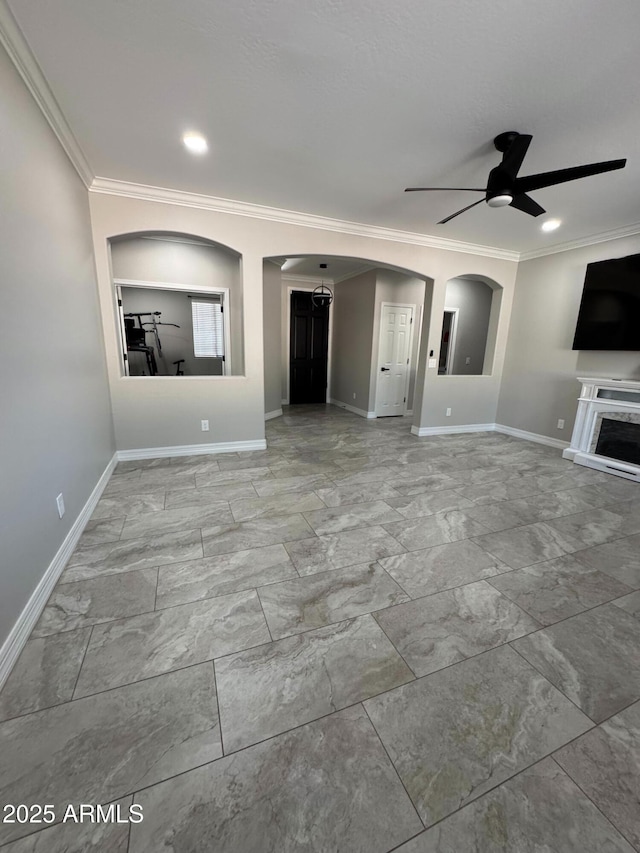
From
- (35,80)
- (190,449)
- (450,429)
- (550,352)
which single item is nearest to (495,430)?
(450,429)

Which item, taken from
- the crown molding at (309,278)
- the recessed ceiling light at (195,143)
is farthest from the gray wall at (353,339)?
the recessed ceiling light at (195,143)

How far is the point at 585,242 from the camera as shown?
4.41 m

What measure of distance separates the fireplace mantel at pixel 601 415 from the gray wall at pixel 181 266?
14.6ft

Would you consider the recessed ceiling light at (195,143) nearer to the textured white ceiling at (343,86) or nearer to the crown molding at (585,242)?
the textured white ceiling at (343,86)

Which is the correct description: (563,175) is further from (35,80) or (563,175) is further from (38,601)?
(38,601)

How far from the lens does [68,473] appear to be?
2.28m

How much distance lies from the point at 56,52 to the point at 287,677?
3.38 metres

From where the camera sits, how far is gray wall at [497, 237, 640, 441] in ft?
14.2

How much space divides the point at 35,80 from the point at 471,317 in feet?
23.5

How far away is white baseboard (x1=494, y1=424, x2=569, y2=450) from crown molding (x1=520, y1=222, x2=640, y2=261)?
103 inches

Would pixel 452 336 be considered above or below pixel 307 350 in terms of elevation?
above

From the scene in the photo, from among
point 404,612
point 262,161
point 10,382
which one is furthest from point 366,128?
point 404,612

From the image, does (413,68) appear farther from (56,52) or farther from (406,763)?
(406,763)

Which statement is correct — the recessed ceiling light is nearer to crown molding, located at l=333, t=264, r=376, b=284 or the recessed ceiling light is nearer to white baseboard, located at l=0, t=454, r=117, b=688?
white baseboard, located at l=0, t=454, r=117, b=688
